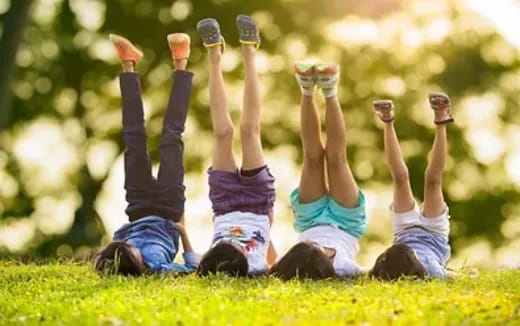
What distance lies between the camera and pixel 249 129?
7527 millimetres

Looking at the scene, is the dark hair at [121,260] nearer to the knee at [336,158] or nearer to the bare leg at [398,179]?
the knee at [336,158]

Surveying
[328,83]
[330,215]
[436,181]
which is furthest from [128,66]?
[436,181]

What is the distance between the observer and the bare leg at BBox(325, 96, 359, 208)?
7.33 metres

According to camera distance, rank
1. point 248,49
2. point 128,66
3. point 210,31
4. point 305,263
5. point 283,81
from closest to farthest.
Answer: point 305,263 < point 248,49 < point 210,31 < point 128,66 < point 283,81

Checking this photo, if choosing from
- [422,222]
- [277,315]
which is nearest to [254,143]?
[422,222]

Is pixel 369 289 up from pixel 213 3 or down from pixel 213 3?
down

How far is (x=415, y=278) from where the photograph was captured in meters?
7.07

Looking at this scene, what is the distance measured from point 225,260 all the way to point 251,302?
1322mm

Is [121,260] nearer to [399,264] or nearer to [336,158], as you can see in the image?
[336,158]

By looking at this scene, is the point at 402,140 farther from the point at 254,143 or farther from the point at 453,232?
the point at 254,143

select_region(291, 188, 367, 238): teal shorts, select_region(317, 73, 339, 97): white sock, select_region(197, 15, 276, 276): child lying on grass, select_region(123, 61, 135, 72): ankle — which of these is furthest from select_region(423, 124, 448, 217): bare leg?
select_region(123, 61, 135, 72): ankle

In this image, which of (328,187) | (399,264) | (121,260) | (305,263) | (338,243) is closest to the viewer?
(305,263)

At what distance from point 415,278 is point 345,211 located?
78cm

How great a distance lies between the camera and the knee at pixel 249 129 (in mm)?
7516
